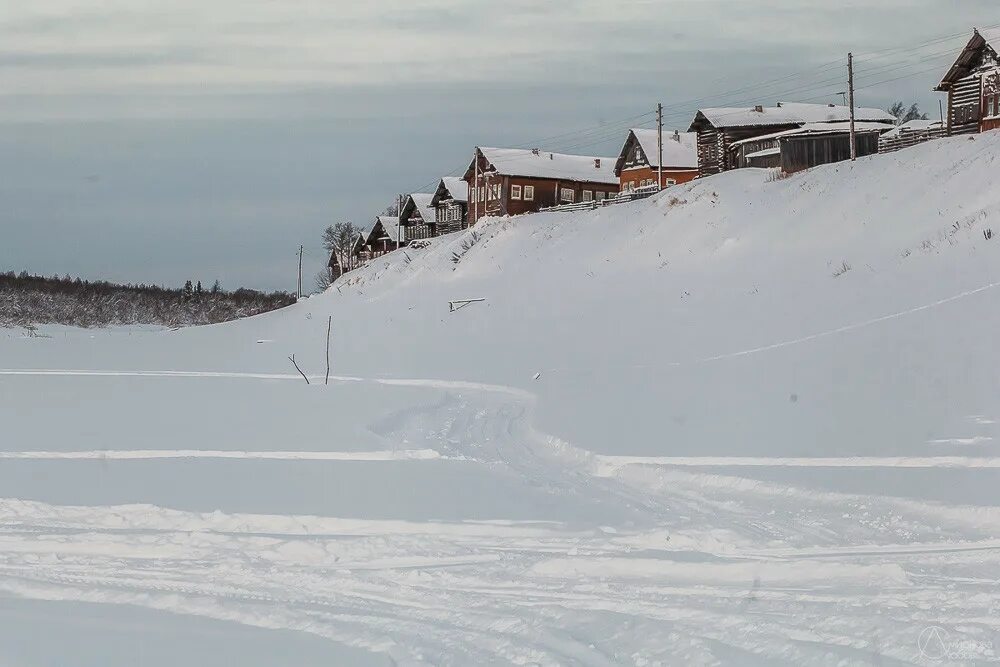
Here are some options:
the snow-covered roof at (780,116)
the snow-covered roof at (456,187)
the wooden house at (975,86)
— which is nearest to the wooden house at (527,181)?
the snow-covered roof at (456,187)

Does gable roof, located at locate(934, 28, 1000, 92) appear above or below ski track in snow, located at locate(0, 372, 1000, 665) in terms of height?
above

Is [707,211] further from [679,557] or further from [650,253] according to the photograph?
[679,557]

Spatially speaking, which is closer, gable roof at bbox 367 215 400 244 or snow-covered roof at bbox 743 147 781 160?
snow-covered roof at bbox 743 147 781 160

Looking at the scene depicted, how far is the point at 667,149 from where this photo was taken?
70.1m

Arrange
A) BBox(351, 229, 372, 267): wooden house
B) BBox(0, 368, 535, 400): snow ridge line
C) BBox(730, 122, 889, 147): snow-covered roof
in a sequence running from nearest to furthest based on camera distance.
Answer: BBox(0, 368, 535, 400): snow ridge line → BBox(730, 122, 889, 147): snow-covered roof → BBox(351, 229, 372, 267): wooden house

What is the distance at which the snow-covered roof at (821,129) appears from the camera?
5595 centimetres

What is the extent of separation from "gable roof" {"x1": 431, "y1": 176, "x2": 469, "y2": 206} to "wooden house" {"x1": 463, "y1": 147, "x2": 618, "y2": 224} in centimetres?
406

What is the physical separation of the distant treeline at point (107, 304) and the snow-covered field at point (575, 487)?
182ft

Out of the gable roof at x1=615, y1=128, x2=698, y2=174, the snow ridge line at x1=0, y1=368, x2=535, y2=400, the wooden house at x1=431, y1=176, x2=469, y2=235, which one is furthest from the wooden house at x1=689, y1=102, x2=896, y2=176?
the snow ridge line at x1=0, y1=368, x2=535, y2=400

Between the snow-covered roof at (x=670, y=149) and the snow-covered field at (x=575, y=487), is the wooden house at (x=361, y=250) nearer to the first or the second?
the snow-covered roof at (x=670, y=149)

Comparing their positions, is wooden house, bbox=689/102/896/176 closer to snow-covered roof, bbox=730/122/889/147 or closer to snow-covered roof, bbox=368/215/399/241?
snow-covered roof, bbox=730/122/889/147

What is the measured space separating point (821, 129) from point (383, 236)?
167ft

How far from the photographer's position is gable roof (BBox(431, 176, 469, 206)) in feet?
282

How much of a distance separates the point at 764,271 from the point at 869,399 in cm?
1720
